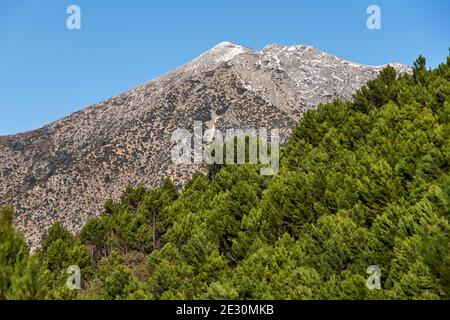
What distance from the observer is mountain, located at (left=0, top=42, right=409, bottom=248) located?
5231 inches

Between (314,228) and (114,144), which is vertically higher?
(114,144)

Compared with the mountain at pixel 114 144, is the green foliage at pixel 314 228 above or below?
→ below

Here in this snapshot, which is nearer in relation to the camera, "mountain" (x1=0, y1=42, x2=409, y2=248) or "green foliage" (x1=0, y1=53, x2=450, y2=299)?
"green foliage" (x1=0, y1=53, x2=450, y2=299)

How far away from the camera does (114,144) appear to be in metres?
159

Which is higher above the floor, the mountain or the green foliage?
the mountain

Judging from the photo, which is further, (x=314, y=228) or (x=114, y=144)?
(x=114, y=144)

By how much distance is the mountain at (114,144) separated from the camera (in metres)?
133

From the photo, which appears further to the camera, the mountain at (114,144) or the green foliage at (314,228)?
the mountain at (114,144)

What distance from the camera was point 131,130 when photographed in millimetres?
162250
